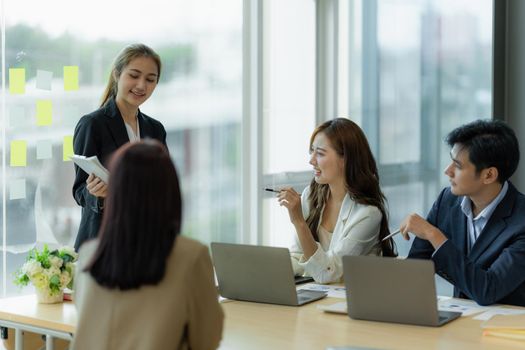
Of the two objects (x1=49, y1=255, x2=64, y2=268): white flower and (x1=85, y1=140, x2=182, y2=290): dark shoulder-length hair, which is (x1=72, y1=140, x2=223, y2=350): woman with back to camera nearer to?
(x1=85, y1=140, x2=182, y2=290): dark shoulder-length hair

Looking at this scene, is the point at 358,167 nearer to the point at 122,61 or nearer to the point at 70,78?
the point at 122,61

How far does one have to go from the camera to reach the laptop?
257 centimetres

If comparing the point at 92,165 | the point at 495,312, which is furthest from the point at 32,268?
the point at 495,312

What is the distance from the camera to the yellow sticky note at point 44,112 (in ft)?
13.7

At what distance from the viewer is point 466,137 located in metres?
3.11

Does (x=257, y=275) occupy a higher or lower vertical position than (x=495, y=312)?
higher

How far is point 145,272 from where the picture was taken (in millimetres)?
1863

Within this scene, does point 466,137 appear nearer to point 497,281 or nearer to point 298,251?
point 497,281

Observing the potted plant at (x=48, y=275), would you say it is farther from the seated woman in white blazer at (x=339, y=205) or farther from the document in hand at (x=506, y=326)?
the document in hand at (x=506, y=326)

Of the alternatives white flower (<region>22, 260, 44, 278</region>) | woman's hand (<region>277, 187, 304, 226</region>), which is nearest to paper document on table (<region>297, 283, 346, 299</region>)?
woman's hand (<region>277, 187, 304, 226</region>)

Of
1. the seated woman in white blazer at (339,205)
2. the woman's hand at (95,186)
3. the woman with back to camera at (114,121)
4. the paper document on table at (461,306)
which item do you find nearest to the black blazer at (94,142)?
the woman with back to camera at (114,121)

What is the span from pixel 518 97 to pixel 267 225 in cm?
177

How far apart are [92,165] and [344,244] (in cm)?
102

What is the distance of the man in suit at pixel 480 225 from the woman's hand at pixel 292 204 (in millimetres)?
469
